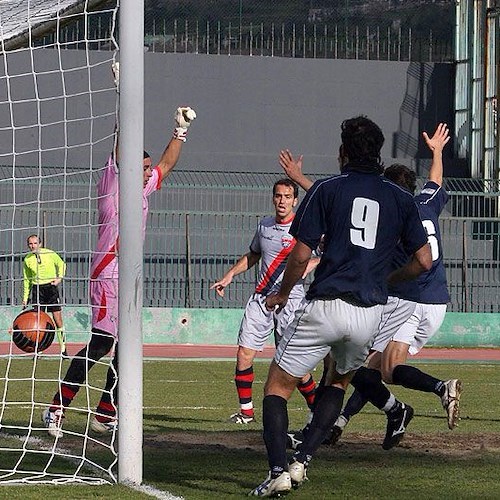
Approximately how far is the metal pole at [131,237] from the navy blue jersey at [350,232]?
1100 mm

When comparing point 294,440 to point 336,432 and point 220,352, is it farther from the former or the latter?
point 220,352

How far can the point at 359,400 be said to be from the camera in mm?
9586

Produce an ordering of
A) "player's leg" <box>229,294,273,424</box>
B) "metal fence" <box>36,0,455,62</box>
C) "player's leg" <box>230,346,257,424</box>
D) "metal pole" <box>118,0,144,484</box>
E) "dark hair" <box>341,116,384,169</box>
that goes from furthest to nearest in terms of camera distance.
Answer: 1. "metal fence" <box>36,0,455,62</box>
2. "player's leg" <box>229,294,273,424</box>
3. "player's leg" <box>230,346,257,424</box>
4. "metal pole" <box>118,0,144,484</box>
5. "dark hair" <box>341,116,384,169</box>

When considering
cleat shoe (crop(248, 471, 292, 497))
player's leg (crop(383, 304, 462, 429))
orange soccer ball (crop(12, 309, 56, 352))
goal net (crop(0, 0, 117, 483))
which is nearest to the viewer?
cleat shoe (crop(248, 471, 292, 497))

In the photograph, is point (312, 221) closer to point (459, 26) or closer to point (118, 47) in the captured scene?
point (118, 47)

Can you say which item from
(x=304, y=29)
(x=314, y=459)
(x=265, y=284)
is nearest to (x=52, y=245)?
(x=304, y=29)

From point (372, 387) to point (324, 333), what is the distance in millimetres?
2198

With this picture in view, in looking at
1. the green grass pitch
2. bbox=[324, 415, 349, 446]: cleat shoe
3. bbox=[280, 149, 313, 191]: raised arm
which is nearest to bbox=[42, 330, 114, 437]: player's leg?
the green grass pitch

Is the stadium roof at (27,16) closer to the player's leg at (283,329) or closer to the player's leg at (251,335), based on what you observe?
the player's leg at (283,329)

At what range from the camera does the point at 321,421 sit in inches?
290

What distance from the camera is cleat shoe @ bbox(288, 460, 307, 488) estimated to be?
7082 mm

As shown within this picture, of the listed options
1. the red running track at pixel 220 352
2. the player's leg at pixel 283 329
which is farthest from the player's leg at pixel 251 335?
the red running track at pixel 220 352

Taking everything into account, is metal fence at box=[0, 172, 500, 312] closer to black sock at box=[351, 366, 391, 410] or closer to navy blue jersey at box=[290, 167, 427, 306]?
black sock at box=[351, 366, 391, 410]

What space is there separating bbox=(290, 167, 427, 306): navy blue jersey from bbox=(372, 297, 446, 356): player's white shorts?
1.75 metres
